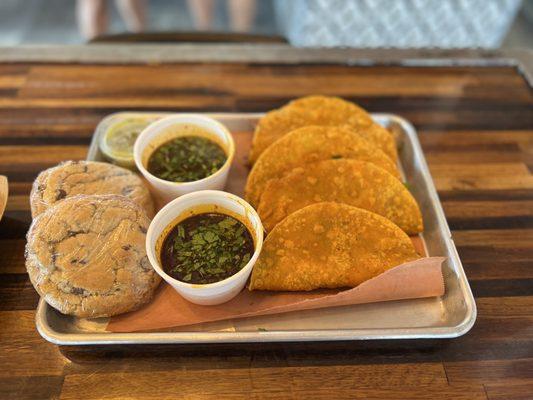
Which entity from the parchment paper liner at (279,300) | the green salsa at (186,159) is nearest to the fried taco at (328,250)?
the parchment paper liner at (279,300)

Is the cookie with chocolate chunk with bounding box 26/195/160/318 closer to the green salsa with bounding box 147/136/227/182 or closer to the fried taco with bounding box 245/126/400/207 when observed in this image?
the green salsa with bounding box 147/136/227/182

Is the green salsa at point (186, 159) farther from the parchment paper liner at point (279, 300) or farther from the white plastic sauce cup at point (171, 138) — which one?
the parchment paper liner at point (279, 300)

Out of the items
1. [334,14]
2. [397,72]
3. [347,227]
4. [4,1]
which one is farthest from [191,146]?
[4,1]

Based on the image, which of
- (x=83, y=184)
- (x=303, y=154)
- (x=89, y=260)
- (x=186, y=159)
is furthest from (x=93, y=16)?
(x=89, y=260)

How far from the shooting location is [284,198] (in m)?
1.85

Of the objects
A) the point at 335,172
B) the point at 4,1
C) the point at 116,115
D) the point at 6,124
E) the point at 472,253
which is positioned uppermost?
the point at 335,172

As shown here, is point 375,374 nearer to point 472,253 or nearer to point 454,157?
point 472,253

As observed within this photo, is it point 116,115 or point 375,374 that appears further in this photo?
point 116,115

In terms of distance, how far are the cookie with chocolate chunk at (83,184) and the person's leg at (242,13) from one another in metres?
3.21

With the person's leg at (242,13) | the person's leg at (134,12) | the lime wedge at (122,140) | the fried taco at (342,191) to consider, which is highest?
the fried taco at (342,191)

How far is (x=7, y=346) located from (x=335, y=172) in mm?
1375

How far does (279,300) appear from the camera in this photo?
169 cm

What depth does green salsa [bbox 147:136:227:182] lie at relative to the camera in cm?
198

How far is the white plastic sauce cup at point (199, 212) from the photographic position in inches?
60.2
